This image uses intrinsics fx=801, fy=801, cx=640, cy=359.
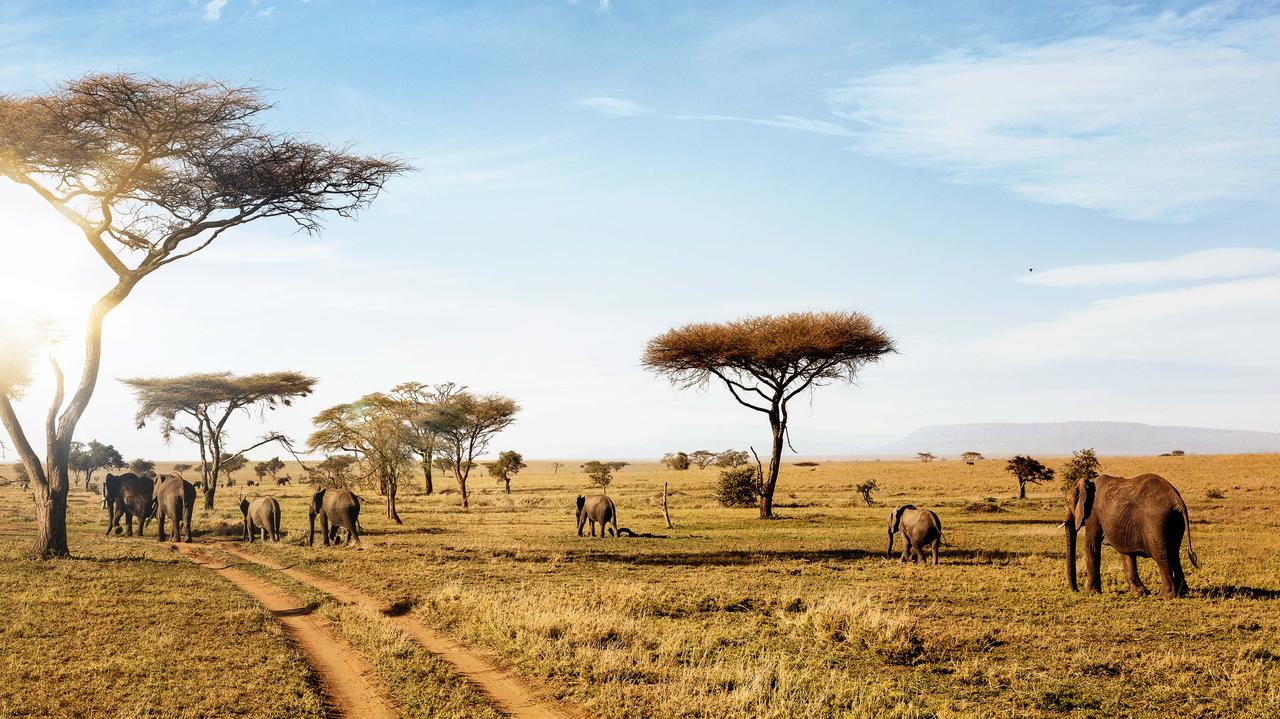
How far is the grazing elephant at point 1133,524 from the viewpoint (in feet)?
46.3

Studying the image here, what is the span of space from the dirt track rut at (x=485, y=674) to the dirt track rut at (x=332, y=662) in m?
0.97

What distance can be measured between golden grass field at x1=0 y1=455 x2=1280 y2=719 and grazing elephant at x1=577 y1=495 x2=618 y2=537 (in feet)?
13.2

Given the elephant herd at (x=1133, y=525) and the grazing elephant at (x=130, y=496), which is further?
the grazing elephant at (x=130, y=496)

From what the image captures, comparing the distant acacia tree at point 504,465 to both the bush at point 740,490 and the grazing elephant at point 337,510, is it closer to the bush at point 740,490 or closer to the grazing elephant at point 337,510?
the bush at point 740,490

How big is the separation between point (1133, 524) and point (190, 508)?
2860 cm

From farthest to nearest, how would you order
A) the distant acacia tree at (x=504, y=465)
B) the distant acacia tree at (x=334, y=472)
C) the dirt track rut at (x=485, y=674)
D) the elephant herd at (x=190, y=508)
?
1. the distant acacia tree at (x=504, y=465)
2. the distant acacia tree at (x=334, y=472)
3. the elephant herd at (x=190, y=508)
4. the dirt track rut at (x=485, y=674)

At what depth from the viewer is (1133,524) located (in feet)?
48.0

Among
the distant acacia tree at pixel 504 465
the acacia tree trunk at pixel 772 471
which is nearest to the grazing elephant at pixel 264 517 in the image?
the acacia tree trunk at pixel 772 471

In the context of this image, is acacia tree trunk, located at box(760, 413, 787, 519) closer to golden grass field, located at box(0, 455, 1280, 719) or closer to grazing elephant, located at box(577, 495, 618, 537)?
Result: grazing elephant, located at box(577, 495, 618, 537)

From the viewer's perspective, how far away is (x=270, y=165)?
2458cm

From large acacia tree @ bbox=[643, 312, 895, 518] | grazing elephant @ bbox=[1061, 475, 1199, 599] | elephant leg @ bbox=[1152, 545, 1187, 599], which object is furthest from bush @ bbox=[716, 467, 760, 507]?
elephant leg @ bbox=[1152, 545, 1187, 599]

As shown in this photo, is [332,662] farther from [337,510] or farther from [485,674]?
[337,510]

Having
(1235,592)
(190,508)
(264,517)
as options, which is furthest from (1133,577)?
(190,508)

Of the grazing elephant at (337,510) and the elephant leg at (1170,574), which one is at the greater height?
the grazing elephant at (337,510)
